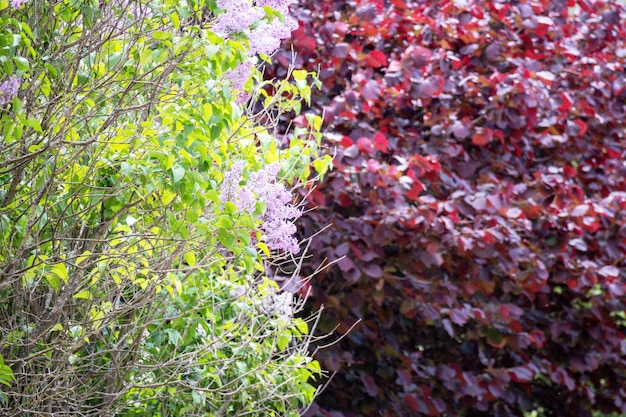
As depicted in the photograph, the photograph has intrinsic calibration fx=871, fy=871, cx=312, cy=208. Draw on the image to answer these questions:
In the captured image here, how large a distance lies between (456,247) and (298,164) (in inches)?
54.1

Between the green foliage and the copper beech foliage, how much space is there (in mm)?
1126

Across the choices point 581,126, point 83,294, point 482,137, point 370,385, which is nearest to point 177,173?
point 83,294

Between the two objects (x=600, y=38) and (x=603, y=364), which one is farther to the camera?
(x=600, y=38)

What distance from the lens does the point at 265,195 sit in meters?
2.19

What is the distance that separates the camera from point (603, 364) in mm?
4555

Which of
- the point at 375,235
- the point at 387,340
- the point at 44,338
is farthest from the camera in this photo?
the point at 387,340

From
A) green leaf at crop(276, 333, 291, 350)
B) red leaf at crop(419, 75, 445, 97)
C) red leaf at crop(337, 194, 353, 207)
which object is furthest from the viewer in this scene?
red leaf at crop(419, 75, 445, 97)

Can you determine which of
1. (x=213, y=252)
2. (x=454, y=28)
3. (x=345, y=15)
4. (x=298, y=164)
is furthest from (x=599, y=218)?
(x=213, y=252)

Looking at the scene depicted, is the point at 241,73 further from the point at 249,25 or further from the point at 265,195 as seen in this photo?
the point at 265,195

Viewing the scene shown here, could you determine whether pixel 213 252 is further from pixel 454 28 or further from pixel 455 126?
pixel 454 28

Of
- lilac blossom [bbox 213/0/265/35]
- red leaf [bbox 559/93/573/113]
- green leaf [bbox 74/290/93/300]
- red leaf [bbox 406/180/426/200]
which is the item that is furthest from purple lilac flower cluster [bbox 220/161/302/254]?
red leaf [bbox 559/93/573/113]

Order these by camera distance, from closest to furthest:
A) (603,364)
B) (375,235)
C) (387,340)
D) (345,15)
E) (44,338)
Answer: (44,338) → (375,235) → (387,340) → (345,15) → (603,364)

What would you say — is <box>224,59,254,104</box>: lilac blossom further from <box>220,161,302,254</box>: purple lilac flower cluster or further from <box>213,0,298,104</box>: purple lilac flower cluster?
<box>220,161,302,254</box>: purple lilac flower cluster

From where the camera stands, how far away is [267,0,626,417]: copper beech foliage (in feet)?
12.0
